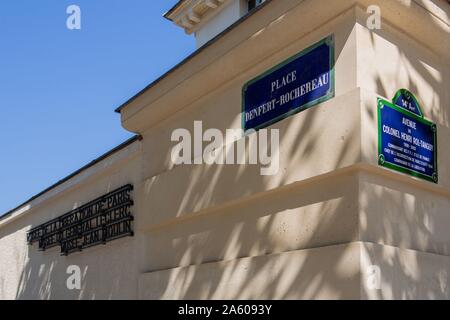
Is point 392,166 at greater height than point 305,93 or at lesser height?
lesser

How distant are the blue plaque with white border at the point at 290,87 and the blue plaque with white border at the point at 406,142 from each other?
446 millimetres

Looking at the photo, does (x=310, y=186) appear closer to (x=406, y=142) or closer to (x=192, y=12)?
(x=406, y=142)

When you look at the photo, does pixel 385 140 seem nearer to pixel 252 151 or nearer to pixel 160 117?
pixel 252 151

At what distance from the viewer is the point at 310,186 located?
13.7 ft

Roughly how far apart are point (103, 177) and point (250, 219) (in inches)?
132

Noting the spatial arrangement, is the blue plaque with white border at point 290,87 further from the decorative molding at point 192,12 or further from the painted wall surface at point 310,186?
the decorative molding at point 192,12

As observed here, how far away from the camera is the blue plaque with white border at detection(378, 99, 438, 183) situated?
3.90 m

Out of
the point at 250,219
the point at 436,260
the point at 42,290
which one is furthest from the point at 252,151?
the point at 42,290

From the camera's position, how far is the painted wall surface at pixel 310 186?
379 centimetres

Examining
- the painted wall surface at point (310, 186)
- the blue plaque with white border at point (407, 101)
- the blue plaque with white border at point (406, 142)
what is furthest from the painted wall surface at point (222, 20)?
the blue plaque with white border at point (406, 142)

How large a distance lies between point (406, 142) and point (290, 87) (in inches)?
39.5

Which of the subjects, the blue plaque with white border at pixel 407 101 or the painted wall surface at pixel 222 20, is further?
the painted wall surface at pixel 222 20

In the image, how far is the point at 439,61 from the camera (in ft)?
15.2
